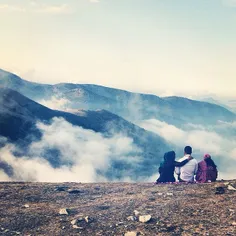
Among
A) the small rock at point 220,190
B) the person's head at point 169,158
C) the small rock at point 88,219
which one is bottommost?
the small rock at point 88,219

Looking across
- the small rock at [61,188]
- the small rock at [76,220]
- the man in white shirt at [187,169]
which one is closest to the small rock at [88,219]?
the small rock at [76,220]

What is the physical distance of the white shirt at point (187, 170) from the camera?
15758mm

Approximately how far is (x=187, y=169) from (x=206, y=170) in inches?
39.5

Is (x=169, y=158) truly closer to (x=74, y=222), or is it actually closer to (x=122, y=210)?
(x=122, y=210)

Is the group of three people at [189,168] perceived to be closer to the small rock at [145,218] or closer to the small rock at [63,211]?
the small rock at [145,218]

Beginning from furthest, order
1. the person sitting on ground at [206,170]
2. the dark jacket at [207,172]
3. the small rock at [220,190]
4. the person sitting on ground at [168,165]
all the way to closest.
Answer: the person sitting on ground at [168,165]
the dark jacket at [207,172]
the person sitting on ground at [206,170]
the small rock at [220,190]

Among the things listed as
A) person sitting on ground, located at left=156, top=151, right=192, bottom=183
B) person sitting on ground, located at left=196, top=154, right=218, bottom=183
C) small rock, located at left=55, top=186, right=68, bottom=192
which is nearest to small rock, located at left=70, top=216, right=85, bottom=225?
small rock, located at left=55, top=186, right=68, bottom=192

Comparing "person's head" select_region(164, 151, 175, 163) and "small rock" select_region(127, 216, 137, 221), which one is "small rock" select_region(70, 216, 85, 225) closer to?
"small rock" select_region(127, 216, 137, 221)

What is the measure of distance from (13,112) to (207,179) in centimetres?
18585

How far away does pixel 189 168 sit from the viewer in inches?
626

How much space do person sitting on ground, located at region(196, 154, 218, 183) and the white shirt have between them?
334 millimetres

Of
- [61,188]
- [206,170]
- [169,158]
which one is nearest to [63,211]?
[61,188]

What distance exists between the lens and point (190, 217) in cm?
1078

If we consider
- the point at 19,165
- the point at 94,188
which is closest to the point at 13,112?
the point at 19,165
